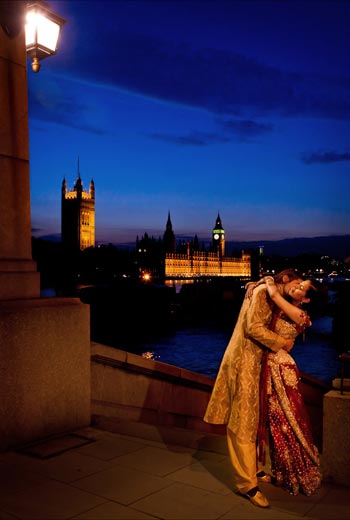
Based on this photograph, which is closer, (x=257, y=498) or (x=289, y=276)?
(x=257, y=498)

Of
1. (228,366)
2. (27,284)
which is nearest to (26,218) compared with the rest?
(27,284)

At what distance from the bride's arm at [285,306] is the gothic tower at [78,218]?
531 ft

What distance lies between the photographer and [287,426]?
4.04 metres

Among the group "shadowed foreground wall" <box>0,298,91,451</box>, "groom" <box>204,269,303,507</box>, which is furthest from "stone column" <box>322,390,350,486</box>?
"shadowed foreground wall" <box>0,298,91,451</box>

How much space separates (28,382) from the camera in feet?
16.1

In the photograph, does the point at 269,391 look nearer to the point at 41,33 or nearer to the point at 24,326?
the point at 24,326

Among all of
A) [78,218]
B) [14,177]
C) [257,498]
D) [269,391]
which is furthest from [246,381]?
[78,218]

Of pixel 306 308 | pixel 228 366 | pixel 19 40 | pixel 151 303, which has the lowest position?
pixel 151 303

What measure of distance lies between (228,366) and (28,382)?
1.97 m

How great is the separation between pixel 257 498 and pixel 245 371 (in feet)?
2.91

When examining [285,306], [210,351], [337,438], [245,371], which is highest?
[285,306]

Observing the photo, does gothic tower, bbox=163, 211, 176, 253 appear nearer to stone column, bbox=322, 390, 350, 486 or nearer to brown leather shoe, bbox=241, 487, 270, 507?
stone column, bbox=322, 390, 350, 486

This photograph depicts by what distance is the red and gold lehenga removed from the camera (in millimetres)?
3996

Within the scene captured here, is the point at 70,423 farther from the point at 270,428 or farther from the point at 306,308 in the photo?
the point at 306,308
